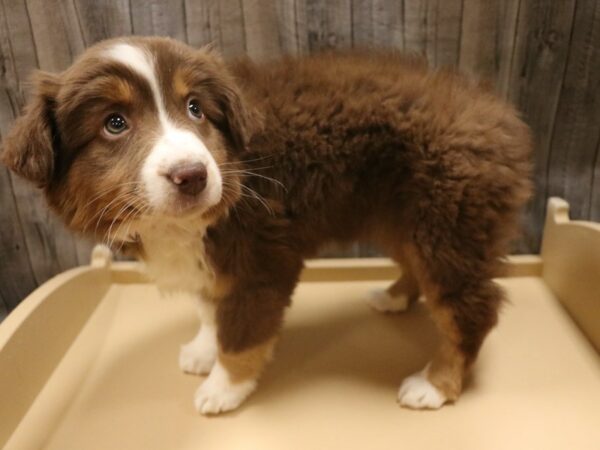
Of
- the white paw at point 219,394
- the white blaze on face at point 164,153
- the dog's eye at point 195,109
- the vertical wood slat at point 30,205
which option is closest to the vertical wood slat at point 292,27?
the dog's eye at point 195,109

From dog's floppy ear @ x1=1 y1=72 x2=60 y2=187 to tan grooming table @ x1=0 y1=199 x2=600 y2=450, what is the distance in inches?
22.5

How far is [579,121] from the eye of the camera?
6.81 feet

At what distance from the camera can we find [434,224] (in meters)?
1.50

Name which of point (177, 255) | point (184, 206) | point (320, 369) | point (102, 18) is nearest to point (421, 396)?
point (320, 369)

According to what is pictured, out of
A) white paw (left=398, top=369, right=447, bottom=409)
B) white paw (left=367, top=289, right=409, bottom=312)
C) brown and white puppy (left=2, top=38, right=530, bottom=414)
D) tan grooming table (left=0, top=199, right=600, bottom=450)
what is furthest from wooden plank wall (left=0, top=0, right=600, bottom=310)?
white paw (left=398, top=369, right=447, bottom=409)

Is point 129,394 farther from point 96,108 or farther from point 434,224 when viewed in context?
point 434,224

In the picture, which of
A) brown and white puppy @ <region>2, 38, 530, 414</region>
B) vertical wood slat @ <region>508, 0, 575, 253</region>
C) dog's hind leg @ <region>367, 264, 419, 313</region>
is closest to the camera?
brown and white puppy @ <region>2, 38, 530, 414</region>

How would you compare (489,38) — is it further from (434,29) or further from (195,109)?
(195,109)

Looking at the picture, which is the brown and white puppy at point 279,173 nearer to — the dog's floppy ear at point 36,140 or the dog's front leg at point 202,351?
the dog's floppy ear at point 36,140

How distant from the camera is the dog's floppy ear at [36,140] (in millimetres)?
1244

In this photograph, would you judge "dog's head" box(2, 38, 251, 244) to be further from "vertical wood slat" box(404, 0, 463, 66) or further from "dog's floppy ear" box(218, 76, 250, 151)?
"vertical wood slat" box(404, 0, 463, 66)

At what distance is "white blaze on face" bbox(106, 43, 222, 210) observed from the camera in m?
1.18

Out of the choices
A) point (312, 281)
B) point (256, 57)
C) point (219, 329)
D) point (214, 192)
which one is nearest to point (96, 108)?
point (214, 192)

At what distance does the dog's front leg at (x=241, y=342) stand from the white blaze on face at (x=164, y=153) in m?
0.40
